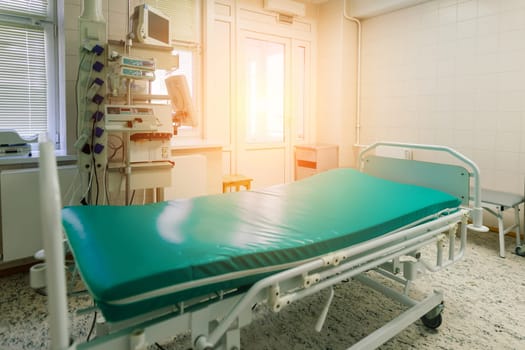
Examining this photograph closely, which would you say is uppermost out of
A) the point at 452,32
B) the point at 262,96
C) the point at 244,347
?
the point at 452,32

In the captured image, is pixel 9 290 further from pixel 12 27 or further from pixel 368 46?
pixel 368 46

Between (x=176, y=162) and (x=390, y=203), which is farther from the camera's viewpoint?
(x=176, y=162)

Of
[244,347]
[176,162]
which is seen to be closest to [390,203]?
[244,347]

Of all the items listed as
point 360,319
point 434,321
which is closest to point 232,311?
point 360,319

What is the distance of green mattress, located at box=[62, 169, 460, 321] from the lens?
3.92 feet

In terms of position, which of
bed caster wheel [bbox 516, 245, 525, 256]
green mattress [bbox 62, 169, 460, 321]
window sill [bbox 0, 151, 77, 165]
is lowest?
bed caster wheel [bbox 516, 245, 525, 256]

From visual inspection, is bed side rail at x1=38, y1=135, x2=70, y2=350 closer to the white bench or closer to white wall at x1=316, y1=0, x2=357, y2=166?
the white bench

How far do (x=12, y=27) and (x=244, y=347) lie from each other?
11.3 feet

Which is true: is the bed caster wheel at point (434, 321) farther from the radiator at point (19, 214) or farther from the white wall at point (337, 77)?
the white wall at point (337, 77)

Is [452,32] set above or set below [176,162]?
above

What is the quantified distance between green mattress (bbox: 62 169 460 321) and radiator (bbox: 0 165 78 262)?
1.42m

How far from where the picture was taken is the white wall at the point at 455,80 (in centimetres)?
384

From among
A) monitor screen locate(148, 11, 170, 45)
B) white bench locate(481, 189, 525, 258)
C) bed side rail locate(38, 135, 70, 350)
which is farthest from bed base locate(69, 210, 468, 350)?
monitor screen locate(148, 11, 170, 45)

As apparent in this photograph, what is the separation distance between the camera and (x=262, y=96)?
204 inches
